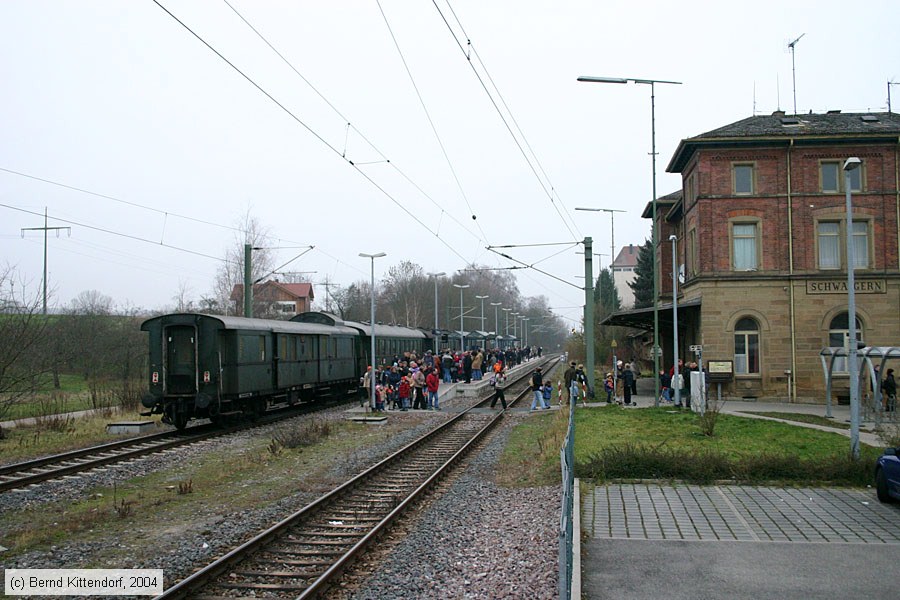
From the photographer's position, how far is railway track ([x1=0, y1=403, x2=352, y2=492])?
1362 cm

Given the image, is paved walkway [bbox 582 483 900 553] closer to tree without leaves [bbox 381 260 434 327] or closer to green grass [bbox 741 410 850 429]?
green grass [bbox 741 410 850 429]

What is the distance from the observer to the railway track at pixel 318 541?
7531 mm

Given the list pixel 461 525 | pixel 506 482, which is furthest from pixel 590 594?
pixel 506 482

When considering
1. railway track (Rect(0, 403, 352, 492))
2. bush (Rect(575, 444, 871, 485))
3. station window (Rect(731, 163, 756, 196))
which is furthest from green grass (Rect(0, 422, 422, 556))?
station window (Rect(731, 163, 756, 196))

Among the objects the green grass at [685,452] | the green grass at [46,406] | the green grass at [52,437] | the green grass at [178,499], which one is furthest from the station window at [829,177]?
the green grass at [46,406]

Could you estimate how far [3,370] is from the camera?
21.3 meters

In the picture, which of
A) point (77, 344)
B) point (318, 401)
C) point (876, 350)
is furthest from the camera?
point (77, 344)

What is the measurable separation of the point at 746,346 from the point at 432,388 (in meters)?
13.2

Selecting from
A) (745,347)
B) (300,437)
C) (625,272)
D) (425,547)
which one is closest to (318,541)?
(425,547)

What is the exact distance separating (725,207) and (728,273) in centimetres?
266

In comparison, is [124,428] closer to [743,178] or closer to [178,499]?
[178,499]

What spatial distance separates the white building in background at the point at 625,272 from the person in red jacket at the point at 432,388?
102583 millimetres

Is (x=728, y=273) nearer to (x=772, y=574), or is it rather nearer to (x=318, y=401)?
(x=318, y=401)

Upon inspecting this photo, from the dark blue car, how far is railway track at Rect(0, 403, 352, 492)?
521 inches
